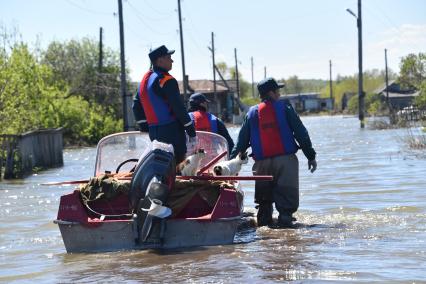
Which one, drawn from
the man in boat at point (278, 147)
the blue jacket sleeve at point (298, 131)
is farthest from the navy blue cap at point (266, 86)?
the blue jacket sleeve at point (298, 131)

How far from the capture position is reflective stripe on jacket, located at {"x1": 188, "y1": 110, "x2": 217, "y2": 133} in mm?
11328

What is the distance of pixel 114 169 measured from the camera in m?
9.95

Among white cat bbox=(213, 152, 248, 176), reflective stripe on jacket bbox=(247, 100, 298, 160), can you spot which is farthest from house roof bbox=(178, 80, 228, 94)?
white cat bbox=(213, 152, 248, 176)

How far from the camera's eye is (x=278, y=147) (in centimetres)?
1010

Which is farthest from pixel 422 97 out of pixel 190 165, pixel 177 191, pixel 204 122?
pixel 177 191

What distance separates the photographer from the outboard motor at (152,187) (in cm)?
825

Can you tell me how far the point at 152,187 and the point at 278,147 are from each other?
229 cm

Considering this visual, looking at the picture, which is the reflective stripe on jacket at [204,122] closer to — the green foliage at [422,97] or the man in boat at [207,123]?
the man in boat at [207,123]

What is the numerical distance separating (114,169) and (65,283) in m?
2.69

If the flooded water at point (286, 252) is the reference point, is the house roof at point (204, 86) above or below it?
above

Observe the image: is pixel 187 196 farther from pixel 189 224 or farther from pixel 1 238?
pixel 1 238

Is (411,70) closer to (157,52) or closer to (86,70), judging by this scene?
(86,70)

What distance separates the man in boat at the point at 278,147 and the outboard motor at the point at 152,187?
194 cm

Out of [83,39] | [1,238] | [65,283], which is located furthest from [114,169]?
[83,39]
